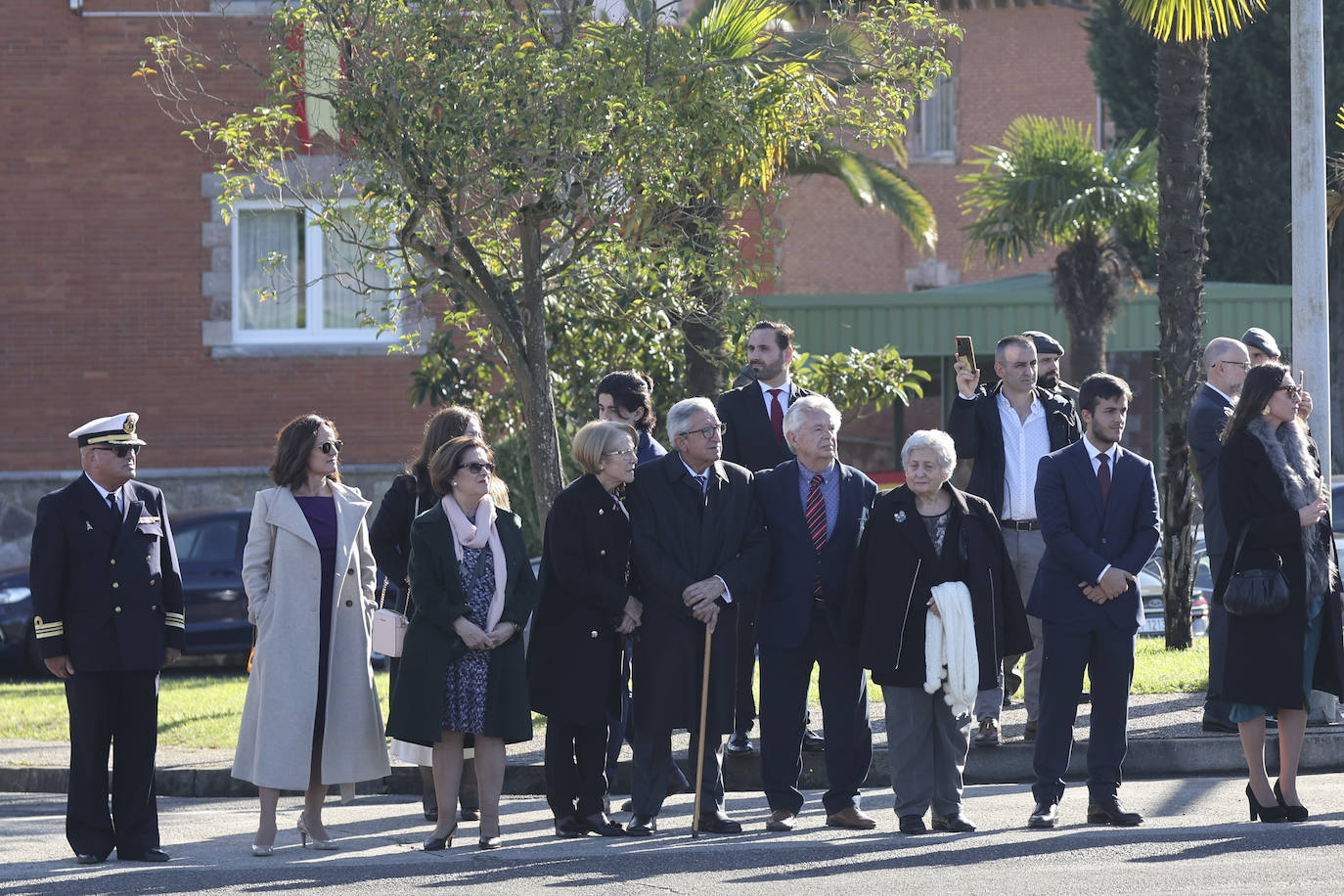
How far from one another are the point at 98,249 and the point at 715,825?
14.6 meters

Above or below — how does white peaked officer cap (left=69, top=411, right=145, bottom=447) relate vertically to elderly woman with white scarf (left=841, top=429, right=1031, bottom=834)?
above

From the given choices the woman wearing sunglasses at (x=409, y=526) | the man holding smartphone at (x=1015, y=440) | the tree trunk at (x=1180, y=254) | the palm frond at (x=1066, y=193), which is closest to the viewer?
the woman wearing sunglasses at (x=409, y=526)

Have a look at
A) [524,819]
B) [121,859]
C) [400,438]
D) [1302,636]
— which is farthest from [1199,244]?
[400,438]

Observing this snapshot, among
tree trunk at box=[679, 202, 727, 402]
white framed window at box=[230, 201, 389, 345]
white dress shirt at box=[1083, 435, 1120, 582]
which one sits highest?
white framed window at box=[230, 201, 389, 345]

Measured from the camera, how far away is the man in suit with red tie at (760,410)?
9453 mm

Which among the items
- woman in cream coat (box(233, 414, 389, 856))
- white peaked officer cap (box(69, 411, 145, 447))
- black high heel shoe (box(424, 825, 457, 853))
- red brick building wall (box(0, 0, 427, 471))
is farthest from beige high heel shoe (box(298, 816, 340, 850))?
red brick building wall (box(0, 0, 427, 471))

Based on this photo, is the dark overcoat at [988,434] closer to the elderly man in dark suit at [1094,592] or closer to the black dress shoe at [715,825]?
the elderly man in dark suit at [1094,592]

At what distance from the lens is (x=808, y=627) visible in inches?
317

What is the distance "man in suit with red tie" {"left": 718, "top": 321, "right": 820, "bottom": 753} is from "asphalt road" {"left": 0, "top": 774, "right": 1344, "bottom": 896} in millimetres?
1782

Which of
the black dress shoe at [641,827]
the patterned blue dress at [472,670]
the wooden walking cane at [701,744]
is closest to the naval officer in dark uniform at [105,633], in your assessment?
the patterned blue dress at [472,670]

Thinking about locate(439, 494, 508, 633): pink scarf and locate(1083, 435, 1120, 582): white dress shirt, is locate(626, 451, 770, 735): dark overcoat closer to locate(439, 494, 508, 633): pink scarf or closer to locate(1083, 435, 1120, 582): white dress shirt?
locate(439, 494, 508, 633): pink scarf

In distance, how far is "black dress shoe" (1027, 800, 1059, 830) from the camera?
7.80 m

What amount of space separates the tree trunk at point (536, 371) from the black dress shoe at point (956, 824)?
4413 millimetres

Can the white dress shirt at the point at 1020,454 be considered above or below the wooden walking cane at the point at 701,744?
above
